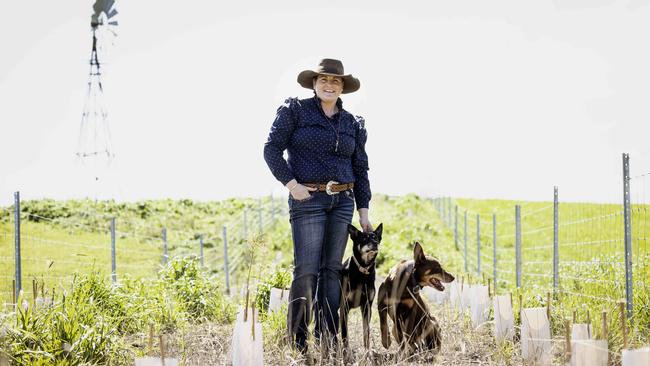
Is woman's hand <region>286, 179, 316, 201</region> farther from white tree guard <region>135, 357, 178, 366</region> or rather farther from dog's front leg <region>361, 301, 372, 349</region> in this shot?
white tree guard <region>135, 357, 178, 366</region>

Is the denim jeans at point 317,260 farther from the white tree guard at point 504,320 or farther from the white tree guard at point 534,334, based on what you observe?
the white tree guard at point 534,334

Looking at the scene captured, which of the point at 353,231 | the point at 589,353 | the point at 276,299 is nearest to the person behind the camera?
the point at 589,353

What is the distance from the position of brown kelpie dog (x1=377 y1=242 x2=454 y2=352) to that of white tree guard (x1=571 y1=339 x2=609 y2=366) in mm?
1056

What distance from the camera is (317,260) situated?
153 inches

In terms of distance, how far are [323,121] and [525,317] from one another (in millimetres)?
1619

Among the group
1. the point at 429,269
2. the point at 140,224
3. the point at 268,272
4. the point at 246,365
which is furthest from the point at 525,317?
the point at 140,224

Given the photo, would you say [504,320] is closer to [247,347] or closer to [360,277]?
[360,277]

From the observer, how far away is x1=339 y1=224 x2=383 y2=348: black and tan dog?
3.96 metres

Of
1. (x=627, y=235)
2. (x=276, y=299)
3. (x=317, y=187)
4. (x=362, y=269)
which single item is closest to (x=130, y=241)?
(x=276, y=299)

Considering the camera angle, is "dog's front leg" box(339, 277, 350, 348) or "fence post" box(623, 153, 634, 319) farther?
"fence post" box(623, 153, 634, 319)

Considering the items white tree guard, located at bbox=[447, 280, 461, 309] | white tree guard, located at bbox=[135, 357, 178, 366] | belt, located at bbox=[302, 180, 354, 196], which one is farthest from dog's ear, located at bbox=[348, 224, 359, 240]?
white tree guard, located at bbox=[135, 357, 178, 366]

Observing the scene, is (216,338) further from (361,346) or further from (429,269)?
(429,269)

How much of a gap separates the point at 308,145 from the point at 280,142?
17 cm

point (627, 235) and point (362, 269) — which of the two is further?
point (627, 235)
